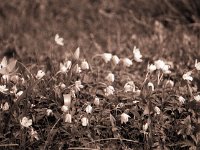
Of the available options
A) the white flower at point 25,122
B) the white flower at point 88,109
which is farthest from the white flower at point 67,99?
the white flower at point 25,122

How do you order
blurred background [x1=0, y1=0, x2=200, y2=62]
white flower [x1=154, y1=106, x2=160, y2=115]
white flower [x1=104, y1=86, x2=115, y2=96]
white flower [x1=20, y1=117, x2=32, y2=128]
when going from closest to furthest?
1. white flower [x1=20, y1=117, x2=32, y2=128]
2. white flower [x1=154, y1=106, x2=160, y2=115]
3. white flower [x1=104, y1=86, x2=115, y2=96]
4. blurred background [x1=0, y1=0, x2=200, y2=62]

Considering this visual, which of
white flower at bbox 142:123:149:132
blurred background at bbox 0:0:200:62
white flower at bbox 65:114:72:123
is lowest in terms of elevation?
white flower at bbox 142:123:149:132

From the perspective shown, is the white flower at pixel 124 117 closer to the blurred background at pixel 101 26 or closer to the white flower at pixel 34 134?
the white flower at pixel 34 134

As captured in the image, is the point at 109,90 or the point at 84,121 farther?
the point at 109,90

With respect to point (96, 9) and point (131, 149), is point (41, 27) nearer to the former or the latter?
point (96, 9)

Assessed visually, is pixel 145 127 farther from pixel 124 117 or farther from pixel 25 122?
pixel 25 122

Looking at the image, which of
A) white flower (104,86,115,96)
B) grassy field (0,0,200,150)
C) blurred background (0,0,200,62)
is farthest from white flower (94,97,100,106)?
blurred background (0,0,200,62)

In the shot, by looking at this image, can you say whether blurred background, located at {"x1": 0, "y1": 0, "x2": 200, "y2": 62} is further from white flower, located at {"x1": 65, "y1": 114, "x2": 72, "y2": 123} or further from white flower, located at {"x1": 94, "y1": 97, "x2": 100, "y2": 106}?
white flower, located at {"x1": 65, "y1": 114, "x2": 72, "y2": 123}

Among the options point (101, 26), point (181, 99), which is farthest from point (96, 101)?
point (101, 26)

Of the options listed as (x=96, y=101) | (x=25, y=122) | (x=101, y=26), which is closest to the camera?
(x=25, y=122)
